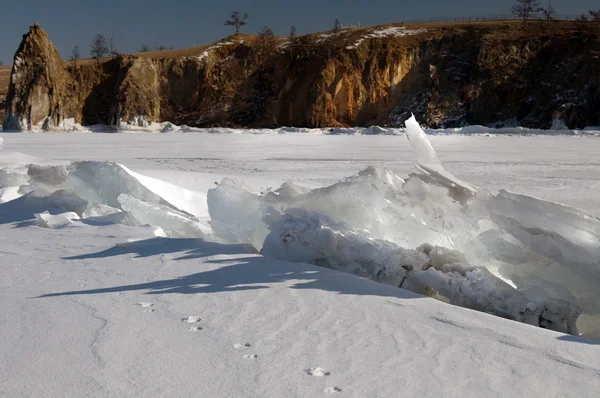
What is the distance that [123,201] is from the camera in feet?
15.1

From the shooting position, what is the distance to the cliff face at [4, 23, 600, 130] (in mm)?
36312

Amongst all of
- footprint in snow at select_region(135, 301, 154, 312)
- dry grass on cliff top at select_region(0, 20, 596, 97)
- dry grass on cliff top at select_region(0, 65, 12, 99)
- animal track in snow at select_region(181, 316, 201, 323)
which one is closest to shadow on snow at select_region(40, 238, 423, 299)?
footprint in snow at select_region(135, 301, 154, 312)

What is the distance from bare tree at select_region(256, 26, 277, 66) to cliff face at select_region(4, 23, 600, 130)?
84mm

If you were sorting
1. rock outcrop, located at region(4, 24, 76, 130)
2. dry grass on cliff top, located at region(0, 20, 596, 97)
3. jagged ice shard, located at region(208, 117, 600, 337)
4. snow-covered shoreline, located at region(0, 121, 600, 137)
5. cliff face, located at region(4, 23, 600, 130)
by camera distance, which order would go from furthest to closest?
1. dry grass on cliff top, located at region(0, 20, 596, 97)
2. cliff face, located at region(4, 23, 600, 130)
3. rock outcrop, located at region(4, 24, 76, 130)
4. snow-covered shoreline, located at region(0, 121, 600, 137)
5. jagged ice shard, located at region(208, 117, 600, 337)

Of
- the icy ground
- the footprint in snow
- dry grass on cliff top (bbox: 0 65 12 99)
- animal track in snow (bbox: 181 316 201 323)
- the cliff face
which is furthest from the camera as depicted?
dry grass on cliff top (bbox: 0 65 12 99)

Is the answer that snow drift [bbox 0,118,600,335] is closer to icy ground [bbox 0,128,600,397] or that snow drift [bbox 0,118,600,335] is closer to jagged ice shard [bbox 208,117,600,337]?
jagged ice shard [bbox 208,117,600,337]

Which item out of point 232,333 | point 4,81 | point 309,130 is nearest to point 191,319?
point 232,333

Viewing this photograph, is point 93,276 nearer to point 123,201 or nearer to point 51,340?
point 51,340

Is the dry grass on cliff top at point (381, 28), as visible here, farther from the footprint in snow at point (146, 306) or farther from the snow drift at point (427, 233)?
the footprint in snow at point (146, 306)

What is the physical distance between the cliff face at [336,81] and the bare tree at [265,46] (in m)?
0.08

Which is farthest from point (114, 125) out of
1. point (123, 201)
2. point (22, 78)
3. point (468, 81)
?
point (123, 201)

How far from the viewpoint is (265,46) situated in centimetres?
4438

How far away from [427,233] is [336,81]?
37.9 metres

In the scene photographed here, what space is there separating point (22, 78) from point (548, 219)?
40.0 m
